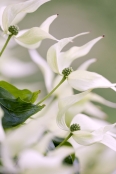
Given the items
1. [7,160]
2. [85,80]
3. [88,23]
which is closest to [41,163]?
[7,160]

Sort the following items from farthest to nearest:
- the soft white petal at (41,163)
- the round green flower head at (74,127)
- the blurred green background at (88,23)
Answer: the blurred green background at (88,23) → the round green flower head at (74,127) → the soft white petal at (41,163)

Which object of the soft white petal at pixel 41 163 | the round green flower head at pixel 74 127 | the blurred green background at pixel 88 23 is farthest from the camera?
the blurred green background at pixel 88 23

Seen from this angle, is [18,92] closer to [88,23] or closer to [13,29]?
[13,29]

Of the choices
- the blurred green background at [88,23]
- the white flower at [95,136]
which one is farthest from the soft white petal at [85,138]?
the blurred green background at [88,23]

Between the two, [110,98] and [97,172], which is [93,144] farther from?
[110,98]

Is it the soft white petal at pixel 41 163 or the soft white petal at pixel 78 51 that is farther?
the soft white petal at pixel 78 51

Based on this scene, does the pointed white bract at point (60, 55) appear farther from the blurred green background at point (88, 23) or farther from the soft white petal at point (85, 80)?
the blurred green background at point (88, 23)

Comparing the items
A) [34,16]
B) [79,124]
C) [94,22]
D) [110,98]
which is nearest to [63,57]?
[79,124]

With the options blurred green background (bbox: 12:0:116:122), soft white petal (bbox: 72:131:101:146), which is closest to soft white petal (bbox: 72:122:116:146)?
soft white petal (bbox: 72:131:101:146)
